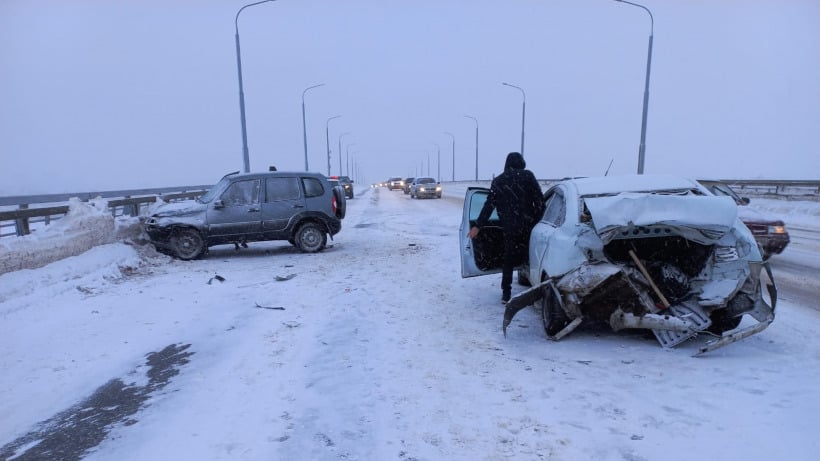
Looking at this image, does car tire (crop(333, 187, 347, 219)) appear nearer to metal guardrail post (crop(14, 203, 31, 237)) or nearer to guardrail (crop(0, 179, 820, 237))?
guardrail (crop(0, 179, 820, 237))

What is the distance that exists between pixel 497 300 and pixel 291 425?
4211mm

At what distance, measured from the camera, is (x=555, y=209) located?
6.16m

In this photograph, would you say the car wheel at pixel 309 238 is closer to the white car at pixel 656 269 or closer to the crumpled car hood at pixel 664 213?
the white car at pixel 656 269

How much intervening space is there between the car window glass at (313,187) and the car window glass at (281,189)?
0.69ft

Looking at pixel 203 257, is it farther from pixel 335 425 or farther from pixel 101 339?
pixel 335 425

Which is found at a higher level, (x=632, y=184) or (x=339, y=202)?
(x=632, y=184)

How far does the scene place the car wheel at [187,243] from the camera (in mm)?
11086

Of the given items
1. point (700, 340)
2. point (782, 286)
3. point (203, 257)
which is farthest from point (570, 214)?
point (203, 257)

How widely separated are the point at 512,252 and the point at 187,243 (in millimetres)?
7753

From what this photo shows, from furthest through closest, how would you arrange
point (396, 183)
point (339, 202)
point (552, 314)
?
point (396, 183)
point (339, 202)
point (552, 314)

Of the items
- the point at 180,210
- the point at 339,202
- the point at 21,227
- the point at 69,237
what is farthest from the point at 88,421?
the point at 339,202

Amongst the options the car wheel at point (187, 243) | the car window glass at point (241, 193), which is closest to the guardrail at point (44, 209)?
the car wheel at point (187, 243)

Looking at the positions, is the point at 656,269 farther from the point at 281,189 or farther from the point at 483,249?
the point at 281,189

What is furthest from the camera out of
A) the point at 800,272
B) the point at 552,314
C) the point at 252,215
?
the point at 252,215
